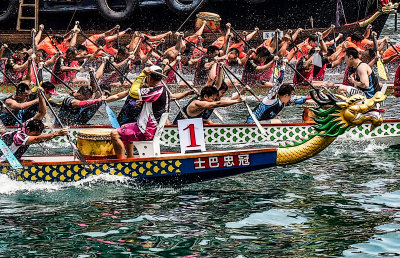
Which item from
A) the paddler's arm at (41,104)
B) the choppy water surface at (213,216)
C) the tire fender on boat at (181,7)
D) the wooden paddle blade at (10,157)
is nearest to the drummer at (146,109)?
the choppy water surface at (213,216)

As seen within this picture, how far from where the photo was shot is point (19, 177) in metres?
10.9

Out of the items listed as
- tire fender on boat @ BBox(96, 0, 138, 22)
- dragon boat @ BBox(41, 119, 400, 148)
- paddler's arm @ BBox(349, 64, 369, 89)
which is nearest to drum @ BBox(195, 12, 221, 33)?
tire fender on boat @ BBox(96, 0, 138, 22)

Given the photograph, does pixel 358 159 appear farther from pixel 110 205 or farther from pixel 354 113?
pixel 110 205

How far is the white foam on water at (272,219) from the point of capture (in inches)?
377

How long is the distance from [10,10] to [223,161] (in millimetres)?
17394

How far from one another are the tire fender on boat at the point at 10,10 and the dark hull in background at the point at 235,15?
1.31 feet

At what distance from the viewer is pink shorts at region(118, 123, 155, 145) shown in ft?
35.9

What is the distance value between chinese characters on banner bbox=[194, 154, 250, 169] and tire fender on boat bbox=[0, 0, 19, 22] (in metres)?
17.2

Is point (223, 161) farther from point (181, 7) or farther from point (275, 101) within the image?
point (181, 7)

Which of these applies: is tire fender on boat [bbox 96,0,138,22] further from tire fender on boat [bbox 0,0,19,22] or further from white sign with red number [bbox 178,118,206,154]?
white sign with red number [bbox 178,118,206,154]

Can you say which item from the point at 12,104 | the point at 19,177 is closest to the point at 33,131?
the point at 19,177

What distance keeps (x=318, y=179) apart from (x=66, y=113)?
514 centimetres

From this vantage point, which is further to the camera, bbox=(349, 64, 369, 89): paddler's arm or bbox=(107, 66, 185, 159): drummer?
bbox=(349, 64, 369, 89): paddler's arm

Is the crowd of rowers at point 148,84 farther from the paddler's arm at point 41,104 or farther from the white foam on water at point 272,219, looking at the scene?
the white foam on water at point 272,219
